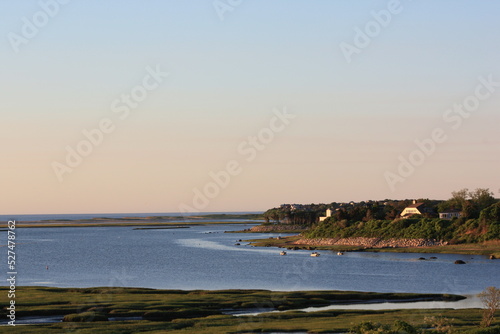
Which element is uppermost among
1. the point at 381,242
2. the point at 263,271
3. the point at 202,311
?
the point at 381,242

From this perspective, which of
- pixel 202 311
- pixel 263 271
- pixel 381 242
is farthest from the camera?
pixel 381 242

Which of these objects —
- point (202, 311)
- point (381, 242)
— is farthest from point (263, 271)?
point (381, 242)

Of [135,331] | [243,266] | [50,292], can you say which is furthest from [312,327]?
[243,266]

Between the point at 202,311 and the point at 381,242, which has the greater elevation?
the point at 381,242

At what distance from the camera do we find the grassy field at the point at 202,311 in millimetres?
60562

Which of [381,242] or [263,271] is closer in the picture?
[263,271]

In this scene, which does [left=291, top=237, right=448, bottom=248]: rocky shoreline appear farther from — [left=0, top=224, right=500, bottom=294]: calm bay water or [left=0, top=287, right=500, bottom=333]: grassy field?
[left=0, top=287, right=500, bottom=333]: grassy field

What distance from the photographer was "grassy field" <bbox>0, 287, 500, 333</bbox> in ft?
199

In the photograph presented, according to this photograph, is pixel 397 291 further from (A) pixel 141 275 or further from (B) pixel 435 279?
(A) pixel 141 275

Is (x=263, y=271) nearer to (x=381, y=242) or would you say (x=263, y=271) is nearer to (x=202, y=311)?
(x=202, y=311)

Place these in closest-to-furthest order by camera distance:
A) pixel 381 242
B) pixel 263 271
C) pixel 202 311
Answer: pixel 202 311 → pixel 263 271 → pixel 381 242

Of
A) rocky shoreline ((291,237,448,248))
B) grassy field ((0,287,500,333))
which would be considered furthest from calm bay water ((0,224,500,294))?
rocky shoreline ((291,237,448,248))

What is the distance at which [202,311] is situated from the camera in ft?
234

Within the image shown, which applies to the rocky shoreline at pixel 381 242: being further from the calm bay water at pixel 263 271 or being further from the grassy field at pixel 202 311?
the grassy field at pixel 202 311
